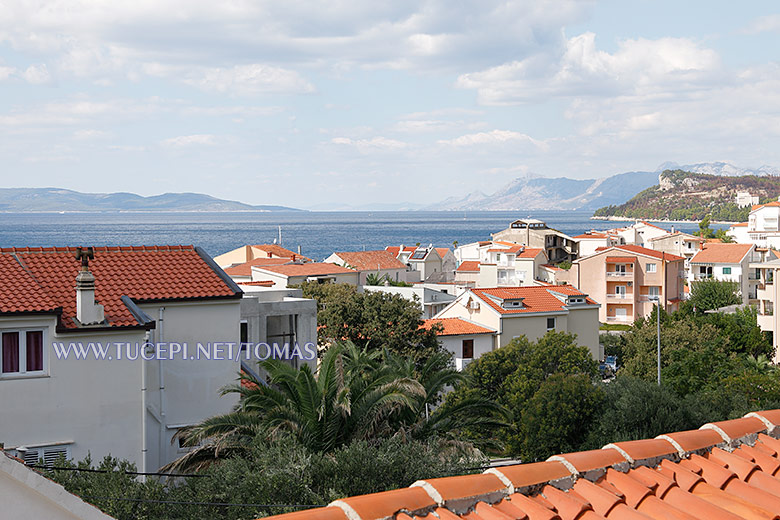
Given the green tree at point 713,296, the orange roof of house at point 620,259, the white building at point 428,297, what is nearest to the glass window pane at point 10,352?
the white building at point 428,297

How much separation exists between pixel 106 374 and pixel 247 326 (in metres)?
6.67

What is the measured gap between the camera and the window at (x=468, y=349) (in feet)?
159

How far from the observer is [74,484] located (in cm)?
1084

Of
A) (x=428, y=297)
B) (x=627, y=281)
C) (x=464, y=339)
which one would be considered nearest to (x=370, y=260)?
(x=428, y=297)

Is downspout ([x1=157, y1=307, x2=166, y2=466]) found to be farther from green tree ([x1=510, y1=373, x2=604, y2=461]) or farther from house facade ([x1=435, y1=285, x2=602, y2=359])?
house facade ([x1=435, y1=285, x2=602, y2=359])

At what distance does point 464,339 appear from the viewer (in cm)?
4841

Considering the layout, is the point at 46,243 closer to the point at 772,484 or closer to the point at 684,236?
the point at 684,236

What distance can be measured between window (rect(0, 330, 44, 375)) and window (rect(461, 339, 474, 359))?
35808 mm

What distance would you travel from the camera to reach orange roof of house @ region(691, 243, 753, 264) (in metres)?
82.5

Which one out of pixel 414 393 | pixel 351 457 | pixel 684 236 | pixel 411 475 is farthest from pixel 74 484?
pixel 684 236

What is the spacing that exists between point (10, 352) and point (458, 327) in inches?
1447

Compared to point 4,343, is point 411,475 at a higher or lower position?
lower

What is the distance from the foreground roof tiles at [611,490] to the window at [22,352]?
11368 millimetres

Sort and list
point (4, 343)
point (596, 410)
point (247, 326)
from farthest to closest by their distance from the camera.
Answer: point (596, 410) → point (247, 326) → point (4, 343)
